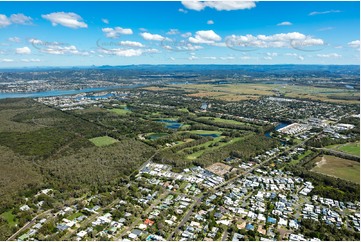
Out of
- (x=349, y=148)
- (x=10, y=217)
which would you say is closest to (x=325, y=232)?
(x=349, y=148)

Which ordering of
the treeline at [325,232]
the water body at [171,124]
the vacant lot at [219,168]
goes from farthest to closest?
the water body at [171,124], the vacant lot at [219,168], the treeline at [325,232]

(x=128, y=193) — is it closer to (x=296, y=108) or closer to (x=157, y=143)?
(x=157, y=143)

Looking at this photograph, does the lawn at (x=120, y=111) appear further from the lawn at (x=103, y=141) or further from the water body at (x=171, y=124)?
the lawn at (x=103, y=141)

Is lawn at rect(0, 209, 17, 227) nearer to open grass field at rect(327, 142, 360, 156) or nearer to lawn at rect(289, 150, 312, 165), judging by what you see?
lawn at rect(289, 150, 312, 165)

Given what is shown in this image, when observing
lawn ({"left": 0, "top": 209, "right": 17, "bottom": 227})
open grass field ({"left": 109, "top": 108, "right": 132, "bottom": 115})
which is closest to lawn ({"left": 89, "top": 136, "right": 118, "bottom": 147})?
lawn ({"left": 0, "top": 209, "right": 17, "bottom": 227})

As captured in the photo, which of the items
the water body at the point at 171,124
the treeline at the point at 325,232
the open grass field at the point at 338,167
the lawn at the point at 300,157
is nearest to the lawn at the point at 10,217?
the treeline at the point at 325,232

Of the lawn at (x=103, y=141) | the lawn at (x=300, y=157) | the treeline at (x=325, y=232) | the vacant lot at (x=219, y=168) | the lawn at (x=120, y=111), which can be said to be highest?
the lawn at (x=120, y=111)

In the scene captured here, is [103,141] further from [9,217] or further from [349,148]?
[349,148]
